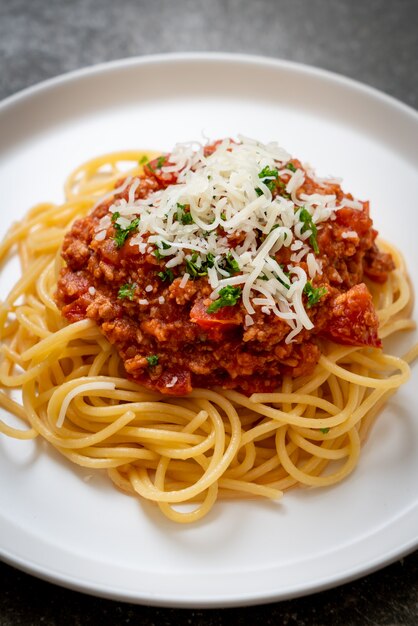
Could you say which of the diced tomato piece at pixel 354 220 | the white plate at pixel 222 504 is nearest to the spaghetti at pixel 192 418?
the white plate at pixel 222 504

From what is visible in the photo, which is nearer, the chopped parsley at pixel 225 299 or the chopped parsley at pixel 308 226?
the chopped parsley at pixel 225 299

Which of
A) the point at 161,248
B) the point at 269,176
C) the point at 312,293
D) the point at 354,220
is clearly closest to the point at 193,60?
the point at 269,176

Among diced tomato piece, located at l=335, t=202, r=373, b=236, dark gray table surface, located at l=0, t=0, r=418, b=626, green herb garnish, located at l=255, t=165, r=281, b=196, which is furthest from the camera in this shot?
dark gray table surface, located at l=0, t=0, r=418, b=626

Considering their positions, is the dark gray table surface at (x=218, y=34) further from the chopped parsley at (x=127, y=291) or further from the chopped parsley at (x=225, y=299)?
the chopped parsley at (x=225, y=299)

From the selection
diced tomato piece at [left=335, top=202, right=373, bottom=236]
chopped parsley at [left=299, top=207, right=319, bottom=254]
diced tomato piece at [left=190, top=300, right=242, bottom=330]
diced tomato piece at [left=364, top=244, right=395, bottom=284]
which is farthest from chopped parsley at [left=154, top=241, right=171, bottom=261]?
diced tomato piece at [left=364, top=244, right=395, bottom=284]

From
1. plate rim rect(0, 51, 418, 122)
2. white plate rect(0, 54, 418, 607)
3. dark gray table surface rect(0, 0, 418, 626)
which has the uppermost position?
dark gray table surface rect(0, 0, 418, 626)

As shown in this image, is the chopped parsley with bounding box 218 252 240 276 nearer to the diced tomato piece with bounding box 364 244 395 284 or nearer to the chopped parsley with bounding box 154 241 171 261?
the chopped parsley with bounding box 154 241 171 261
